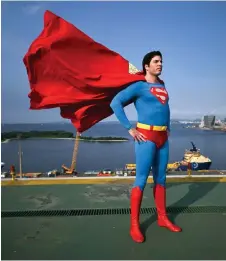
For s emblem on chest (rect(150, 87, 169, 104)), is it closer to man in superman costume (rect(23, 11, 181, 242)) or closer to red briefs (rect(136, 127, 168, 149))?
man in superman costume (rect(23, 11, 181, 242))

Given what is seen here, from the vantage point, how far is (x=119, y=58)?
3199 mm

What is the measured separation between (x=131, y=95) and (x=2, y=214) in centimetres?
205

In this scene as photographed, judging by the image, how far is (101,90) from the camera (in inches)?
119

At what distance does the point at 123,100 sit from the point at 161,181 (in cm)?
96

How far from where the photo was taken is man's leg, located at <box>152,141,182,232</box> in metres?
2.94

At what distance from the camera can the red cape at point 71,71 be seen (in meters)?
3.01

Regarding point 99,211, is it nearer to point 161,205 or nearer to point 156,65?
point 161,205

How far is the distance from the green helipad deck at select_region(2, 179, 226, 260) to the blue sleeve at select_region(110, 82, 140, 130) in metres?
1.09

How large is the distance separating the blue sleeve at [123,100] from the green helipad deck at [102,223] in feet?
3.57

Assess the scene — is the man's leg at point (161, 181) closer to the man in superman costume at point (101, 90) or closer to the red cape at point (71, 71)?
the man in superman costume at point (101, 90)

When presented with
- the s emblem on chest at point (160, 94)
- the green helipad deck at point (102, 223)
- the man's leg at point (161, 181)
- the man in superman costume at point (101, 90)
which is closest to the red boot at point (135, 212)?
the man in superman costume at point (101, 90)

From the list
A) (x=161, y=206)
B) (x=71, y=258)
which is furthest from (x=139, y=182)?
(x=71, y=258)

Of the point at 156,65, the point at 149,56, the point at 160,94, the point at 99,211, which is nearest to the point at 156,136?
the point at 160,94

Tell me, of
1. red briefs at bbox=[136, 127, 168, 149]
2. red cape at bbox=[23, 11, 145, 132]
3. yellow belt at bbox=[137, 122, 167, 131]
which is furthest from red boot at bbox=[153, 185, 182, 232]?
red cape at bbox=[23, 11, 145, 132]
